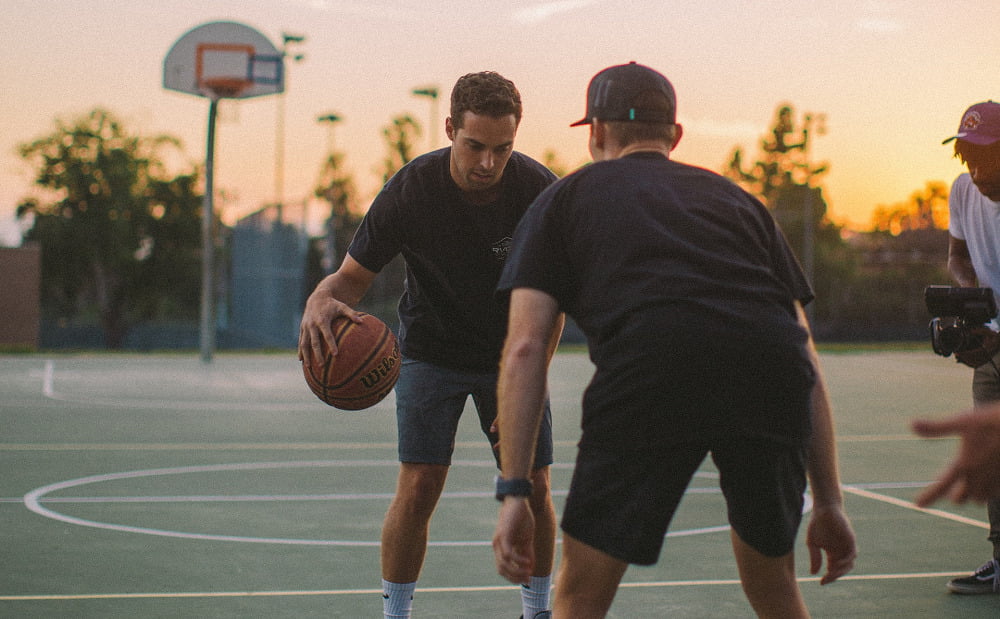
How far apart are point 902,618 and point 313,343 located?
7.93ft

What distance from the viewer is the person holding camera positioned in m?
4.25

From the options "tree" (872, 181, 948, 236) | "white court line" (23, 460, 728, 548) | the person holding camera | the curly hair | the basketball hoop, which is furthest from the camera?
"tree" (872, 181, 948, 236)

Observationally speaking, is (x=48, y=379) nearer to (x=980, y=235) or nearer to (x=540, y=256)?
(x=980, y=235)

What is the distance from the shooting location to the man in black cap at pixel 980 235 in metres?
4.25

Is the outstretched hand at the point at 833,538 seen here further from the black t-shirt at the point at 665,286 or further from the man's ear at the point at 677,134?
the man's ear at the point at 677,134

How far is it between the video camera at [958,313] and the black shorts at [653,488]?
2307 mm

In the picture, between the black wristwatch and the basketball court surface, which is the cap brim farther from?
the black wristwatch

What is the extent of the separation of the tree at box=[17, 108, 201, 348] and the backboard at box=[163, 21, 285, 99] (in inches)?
549

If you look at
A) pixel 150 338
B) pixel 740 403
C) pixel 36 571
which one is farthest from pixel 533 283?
pixel 150 338

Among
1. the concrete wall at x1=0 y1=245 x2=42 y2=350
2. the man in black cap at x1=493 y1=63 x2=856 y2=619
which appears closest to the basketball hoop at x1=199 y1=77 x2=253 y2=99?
the concrete wall at x1=0 y1=245 x2=42 y2=350

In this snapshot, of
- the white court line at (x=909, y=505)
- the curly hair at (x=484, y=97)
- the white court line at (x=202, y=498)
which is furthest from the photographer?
the white court line at (x=909, y=505)

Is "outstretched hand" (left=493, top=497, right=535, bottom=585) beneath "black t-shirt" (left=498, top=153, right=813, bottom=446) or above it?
beneath

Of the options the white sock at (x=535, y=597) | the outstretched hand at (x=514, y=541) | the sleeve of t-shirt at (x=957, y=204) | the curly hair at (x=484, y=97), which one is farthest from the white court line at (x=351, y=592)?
the outstretched hand at (x=514, y=541)

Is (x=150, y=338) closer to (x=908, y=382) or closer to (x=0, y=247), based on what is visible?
(x=0, y=247)
